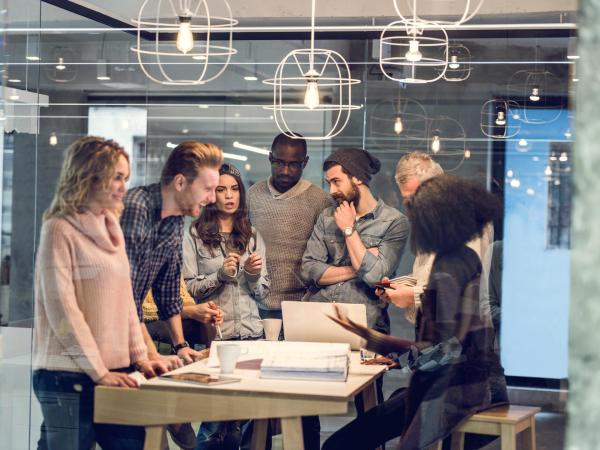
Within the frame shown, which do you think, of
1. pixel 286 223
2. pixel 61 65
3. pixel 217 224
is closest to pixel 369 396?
pixel 286 223

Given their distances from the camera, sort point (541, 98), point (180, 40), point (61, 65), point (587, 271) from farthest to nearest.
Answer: point (61, 65), point (180, 40), point (541, 98), point (587, 271)

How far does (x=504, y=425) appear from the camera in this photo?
10.3 ft

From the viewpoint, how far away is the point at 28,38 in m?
3.53

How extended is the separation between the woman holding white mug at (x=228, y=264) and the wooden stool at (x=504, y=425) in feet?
2.56

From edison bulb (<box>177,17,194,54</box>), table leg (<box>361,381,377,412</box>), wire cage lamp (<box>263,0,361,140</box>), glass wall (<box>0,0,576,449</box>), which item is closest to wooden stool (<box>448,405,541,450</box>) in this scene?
glass wall (<box>0,0,576,449</box>)

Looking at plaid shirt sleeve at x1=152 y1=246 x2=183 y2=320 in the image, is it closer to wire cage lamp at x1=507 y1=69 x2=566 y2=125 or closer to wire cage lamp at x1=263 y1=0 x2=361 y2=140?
wire cage lamp at x1=263 y1=0 x2=361 y2=140

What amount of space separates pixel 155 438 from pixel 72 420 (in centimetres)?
35

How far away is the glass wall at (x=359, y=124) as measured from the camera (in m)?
3.08

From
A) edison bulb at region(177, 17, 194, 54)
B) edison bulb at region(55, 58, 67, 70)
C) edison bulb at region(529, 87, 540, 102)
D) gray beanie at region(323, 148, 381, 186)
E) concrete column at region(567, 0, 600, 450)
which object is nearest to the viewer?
concrete column at region(567, 0, 600, 450)

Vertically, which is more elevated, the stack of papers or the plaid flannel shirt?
the plaid flannel shirt

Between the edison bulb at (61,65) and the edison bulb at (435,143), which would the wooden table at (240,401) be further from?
the edison bulb at (61,65)

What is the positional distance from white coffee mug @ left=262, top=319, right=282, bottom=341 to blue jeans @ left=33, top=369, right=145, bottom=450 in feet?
1.92

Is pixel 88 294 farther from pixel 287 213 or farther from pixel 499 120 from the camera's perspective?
pixel 499 120

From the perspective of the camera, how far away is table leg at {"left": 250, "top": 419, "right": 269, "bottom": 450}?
3.22 m
